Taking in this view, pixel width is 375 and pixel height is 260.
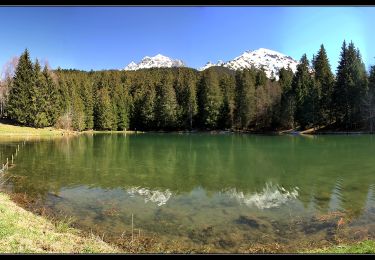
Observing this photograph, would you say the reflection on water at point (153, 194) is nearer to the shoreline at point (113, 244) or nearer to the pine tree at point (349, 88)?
the shoreline at point (113, 244)

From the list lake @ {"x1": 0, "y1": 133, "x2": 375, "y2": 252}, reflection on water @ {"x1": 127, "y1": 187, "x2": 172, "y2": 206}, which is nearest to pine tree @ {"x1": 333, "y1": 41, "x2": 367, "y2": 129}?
lake @ {"x1": 0, "y1": 133, "x2": 375, "y2": 252}

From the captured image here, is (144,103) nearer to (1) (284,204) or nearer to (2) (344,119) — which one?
(2) (344,119)

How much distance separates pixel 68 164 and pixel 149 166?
843 cm

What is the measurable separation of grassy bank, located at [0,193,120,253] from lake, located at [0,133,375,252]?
2.09 m

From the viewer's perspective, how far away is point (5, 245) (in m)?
10.4

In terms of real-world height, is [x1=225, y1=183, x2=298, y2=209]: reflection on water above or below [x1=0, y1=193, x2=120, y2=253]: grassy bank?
below

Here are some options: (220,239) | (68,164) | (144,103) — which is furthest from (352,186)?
(144,103)

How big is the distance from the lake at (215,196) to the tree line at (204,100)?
171 feet

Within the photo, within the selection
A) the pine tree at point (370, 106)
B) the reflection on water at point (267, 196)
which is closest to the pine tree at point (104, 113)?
the pine tree at point (370, 106)

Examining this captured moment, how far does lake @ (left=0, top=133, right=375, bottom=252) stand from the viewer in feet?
51.7

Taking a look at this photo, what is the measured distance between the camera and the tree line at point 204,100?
287 ft

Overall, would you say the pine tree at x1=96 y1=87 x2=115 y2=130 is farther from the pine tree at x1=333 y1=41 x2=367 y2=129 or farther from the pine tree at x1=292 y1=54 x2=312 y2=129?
the pine tree at x1=333 y1=41 x2=367 y2=129

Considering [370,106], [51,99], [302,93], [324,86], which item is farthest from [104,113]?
[370,106]

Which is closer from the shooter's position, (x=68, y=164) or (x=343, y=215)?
A: (x=343, y=215)
